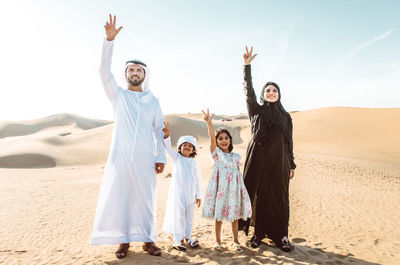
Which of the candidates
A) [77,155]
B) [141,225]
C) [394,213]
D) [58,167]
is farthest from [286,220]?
[77,155]

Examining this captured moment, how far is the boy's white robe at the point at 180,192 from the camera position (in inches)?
160

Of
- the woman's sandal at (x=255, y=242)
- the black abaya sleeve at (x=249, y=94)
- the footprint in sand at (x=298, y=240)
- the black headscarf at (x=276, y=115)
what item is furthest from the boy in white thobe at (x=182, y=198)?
the footprint in sand at (x=298, y=240)

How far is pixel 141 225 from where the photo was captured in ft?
11.6

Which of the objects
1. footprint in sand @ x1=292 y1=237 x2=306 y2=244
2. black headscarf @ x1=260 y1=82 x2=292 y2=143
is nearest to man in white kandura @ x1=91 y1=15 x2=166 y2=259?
black headscarf @ x1=260 y1=82 x2=292 y2=143

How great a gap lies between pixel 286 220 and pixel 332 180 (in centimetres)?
804

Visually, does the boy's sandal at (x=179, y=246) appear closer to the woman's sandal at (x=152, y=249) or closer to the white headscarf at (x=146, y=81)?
the woman's sandal at (x=152, y=249)

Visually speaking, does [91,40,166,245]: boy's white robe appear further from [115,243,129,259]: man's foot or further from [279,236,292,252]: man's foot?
[279,236,292,252]: man's foot

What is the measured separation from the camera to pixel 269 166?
4258 millimetres

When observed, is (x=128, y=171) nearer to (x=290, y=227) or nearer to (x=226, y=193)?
(x=226, y=193)

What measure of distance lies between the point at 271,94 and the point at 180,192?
2.06 metres

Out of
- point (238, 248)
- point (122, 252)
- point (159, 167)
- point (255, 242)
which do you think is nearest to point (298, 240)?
point (255, 242)

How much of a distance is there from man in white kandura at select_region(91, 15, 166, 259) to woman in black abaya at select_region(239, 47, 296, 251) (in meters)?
1.53

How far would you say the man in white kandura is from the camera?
3443 mm

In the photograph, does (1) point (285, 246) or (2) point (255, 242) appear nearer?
(1) point (285, 246)
